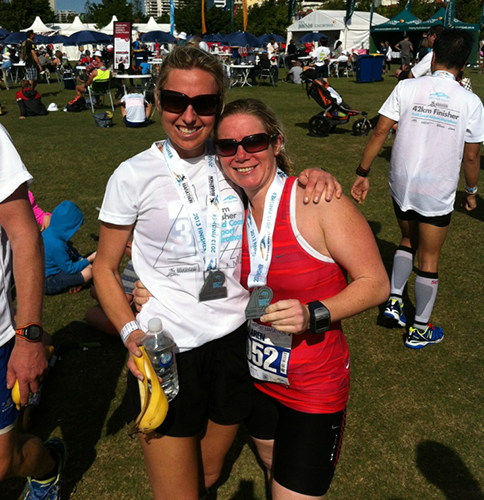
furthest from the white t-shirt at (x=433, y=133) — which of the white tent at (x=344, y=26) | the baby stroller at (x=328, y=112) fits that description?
the white tent at (x=344, y=26)

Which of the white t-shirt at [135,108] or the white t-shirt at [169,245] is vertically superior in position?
the white t-shirt at [169,245]

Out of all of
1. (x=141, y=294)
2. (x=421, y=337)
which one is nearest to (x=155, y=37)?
(x=421, y=337)

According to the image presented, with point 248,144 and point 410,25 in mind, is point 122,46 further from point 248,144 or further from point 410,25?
point 248,144

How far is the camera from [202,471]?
2.38 m

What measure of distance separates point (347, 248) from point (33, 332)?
1405mm

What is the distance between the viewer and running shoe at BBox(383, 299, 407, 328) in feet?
13.6

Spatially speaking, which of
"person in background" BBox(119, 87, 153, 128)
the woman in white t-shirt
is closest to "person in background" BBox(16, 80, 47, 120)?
"person in background" BBox(119, 87, 153, 128)

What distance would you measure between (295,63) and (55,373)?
22.3 metres

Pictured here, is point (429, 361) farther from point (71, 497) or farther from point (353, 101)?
point (353, 101)

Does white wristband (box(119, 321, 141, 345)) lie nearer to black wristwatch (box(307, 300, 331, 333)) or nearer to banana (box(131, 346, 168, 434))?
banana (box(131, 346, 168, 434))

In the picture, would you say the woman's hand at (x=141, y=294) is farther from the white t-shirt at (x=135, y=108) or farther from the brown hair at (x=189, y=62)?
the white t-shirt at (x=135, y=108)

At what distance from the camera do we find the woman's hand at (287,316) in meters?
1.65

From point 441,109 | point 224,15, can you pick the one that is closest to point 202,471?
point 441,109

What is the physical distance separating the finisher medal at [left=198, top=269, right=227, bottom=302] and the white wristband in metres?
0.30
